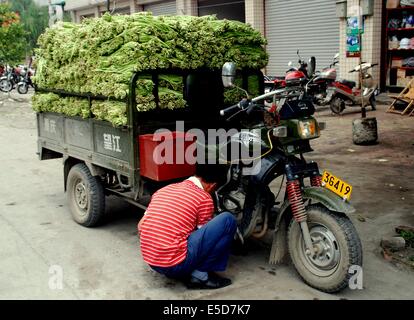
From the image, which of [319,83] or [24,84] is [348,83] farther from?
[24,84]

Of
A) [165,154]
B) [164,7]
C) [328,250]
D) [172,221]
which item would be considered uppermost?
[164,7]

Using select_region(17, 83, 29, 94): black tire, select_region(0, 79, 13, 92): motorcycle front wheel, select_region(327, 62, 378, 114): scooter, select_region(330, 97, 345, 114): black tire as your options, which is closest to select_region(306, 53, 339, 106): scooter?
select_region(327, 62, 378, 114): scooter

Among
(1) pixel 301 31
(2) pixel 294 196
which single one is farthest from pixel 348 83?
(2) pixel 294 196

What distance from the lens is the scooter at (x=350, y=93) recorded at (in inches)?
471

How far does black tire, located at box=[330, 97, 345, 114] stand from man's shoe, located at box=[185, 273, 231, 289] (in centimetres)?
898

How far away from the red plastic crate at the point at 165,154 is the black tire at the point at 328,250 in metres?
1.10

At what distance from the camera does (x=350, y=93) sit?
1211 centimetres

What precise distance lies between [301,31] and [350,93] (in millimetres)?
4315

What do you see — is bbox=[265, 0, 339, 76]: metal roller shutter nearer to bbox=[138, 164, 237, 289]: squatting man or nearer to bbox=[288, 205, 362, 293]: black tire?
bbox=[288, 205, 362, 293]: black tire

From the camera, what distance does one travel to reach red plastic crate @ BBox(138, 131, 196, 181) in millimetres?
4305

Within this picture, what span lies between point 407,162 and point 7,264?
5755 millimetres

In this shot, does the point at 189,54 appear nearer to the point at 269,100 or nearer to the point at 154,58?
the point at 154,58

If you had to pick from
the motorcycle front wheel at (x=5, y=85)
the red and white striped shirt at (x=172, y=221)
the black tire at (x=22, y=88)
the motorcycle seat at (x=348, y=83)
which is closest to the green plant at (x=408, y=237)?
the red and white striped shirt at (x=172, y=221)
